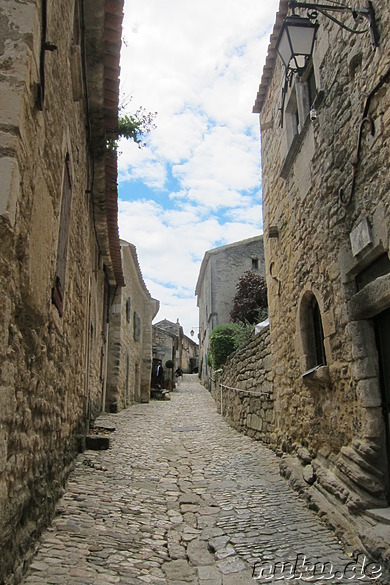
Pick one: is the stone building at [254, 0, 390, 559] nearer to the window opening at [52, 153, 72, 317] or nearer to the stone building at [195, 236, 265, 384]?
the window opening at [52, 153, 72, 317]

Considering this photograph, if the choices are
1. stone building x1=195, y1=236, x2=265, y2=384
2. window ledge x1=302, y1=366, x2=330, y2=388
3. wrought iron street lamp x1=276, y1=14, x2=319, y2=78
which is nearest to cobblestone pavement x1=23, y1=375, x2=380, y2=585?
window ledge x1=302, y1=366, x2=330, y2=388

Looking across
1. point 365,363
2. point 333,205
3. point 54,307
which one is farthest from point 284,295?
point 54,307

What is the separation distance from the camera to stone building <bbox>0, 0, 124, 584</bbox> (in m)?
2.31

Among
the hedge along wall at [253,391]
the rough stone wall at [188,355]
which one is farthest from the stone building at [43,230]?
the rough stone wall at [188,355]

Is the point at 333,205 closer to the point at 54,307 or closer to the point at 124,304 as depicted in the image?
the point at 54,307

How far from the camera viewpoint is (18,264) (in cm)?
247

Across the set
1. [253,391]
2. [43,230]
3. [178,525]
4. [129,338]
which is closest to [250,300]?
[129,338]

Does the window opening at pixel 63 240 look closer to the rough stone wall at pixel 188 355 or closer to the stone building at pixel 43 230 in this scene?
the stone building at pixel 43 230

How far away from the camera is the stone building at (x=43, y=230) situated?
231 centimetres

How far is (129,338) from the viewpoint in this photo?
15.8 meters

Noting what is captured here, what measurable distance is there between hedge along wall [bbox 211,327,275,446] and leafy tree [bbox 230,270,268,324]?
273 inches

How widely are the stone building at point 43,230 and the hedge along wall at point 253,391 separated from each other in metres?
3.16

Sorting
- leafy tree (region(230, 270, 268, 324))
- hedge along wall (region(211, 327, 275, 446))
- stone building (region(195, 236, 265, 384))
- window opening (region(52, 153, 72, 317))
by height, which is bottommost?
hedge along wall (region(211, 327, 275, 446))

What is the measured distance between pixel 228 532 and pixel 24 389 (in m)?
2.40
